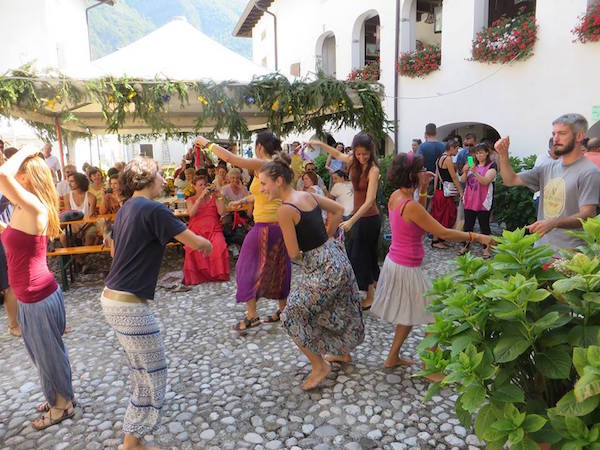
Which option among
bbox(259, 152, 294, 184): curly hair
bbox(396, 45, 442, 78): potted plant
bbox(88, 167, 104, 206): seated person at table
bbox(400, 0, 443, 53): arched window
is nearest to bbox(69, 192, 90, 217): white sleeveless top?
bbox(88, 167, 104, 206): seated person at table

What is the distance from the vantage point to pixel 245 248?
4207 mm

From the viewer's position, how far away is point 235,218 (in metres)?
6.82

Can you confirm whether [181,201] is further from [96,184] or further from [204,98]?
[204,98]

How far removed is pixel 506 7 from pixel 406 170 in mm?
11055

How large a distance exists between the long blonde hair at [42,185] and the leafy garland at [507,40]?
8.75 m

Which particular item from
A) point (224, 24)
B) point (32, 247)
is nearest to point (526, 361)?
point (32, 247)

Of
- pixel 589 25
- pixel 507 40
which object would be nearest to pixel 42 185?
pixel 589 25

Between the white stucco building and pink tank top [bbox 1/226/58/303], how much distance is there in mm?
5002

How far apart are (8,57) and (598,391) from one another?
61.0 feet

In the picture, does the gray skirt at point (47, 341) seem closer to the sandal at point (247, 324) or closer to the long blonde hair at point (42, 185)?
the long blonde hair at point (42, 185)

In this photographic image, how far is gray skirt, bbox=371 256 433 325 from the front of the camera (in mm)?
3221

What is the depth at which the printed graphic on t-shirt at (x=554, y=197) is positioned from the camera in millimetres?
3018

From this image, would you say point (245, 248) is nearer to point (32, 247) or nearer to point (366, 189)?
point (366, 189)

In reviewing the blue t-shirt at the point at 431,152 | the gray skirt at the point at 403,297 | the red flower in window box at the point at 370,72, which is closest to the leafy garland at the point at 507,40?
the blue t-shirt at the point at 431,152
